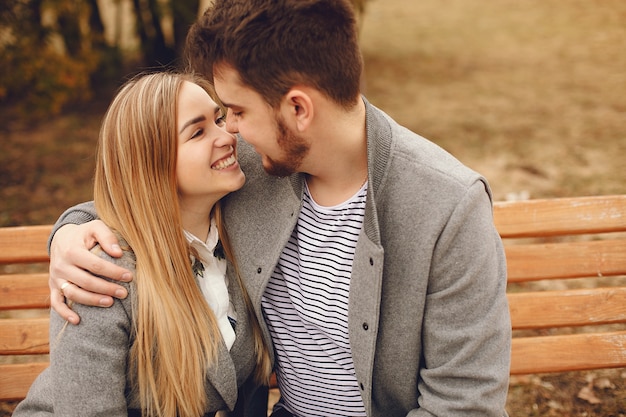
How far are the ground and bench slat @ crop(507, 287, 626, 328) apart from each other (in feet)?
2.55

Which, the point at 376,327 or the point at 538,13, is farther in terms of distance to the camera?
the point at 538,13

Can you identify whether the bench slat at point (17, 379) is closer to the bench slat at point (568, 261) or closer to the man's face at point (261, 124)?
the man's face at point (261, 124)

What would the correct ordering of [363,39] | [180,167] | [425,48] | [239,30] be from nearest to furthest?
[239,30] → [180,167] → [425,48] → [363,39]

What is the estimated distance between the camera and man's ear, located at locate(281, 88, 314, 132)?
77.2 inches

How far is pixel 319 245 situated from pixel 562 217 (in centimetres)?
119

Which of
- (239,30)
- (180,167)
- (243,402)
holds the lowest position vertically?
(243,402)

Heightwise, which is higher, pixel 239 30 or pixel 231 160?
pixel 239 30

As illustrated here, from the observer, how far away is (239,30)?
190 cm

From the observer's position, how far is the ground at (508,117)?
579 cm

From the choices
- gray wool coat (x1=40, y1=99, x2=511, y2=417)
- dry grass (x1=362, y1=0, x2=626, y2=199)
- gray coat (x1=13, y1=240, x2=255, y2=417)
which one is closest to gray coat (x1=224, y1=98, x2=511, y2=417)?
gray wool coat (x1=40, y1=99, x2=511, y2=417)

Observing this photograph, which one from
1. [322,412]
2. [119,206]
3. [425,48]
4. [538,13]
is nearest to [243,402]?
[322,412]

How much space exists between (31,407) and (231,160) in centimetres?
116

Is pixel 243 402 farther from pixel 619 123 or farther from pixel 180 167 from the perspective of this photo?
pixel 619 123

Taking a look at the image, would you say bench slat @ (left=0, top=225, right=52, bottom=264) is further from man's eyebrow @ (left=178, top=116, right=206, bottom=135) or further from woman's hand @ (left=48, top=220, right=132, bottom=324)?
man's eyebrow @ (left=178, top=116, right=206, bottom=135)
